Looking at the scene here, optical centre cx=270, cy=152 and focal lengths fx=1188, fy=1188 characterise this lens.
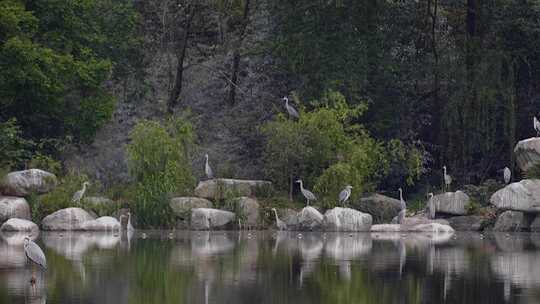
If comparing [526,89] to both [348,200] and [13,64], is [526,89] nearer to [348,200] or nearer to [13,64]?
[348,200]

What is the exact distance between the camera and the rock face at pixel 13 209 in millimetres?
30203

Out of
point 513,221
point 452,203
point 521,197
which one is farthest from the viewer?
point 452,203

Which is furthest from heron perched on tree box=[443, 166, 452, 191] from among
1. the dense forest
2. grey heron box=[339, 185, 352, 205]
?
grey heron box=[339, 185, 352, 205]

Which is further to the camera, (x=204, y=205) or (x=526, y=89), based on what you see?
(x=526, y=89)

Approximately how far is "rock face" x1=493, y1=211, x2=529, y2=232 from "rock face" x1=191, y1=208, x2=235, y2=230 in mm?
7263

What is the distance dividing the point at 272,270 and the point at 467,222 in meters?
13.2

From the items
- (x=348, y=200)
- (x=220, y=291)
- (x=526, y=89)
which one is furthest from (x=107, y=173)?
(x=220, y=291)

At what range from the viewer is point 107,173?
35.8 m

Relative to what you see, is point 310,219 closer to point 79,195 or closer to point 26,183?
point 79,195

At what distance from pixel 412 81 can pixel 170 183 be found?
32.6 feet

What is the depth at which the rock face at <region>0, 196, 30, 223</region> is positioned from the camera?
30.2 meters

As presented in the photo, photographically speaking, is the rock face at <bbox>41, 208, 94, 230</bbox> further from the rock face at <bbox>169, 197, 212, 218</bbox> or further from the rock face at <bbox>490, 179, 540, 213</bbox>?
the rock face at <bbox>490, 179, 540, 213</bbox>

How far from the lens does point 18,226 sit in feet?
95.5

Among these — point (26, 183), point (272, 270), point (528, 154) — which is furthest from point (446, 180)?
point (272, 270)
